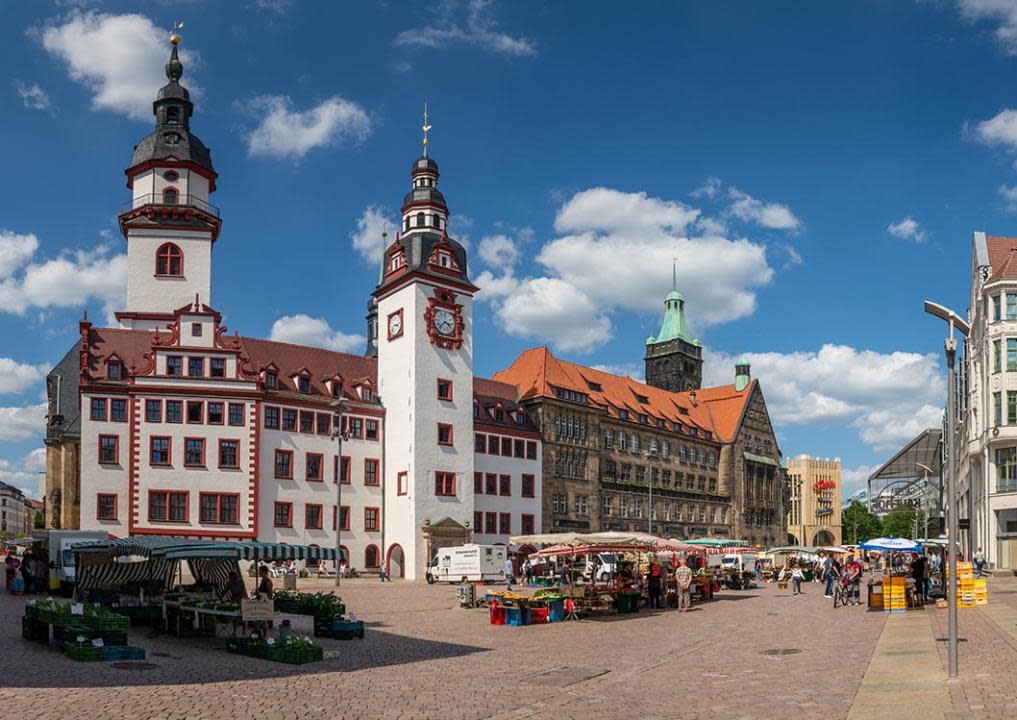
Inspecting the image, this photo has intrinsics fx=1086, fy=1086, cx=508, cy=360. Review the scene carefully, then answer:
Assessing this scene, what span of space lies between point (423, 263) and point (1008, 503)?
124 feet

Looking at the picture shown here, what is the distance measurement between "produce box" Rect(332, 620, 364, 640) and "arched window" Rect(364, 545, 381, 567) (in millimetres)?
42318

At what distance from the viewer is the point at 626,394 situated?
95188mm

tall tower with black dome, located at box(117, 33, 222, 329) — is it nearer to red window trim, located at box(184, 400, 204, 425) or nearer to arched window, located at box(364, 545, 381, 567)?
red window trim, located at box(184, 400, 204, 425)

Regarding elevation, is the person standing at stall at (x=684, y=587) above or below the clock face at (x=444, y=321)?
below

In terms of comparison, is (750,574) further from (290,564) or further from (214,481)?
(214,481)

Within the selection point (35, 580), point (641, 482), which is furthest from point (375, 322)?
point (35, 580)

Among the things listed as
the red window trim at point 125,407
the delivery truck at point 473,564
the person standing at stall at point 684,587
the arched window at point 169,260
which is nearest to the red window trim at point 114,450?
the red window trim at point 125,407

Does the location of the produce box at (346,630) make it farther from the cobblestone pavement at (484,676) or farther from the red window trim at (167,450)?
the red window trim at (167,450)

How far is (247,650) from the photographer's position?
22938mm

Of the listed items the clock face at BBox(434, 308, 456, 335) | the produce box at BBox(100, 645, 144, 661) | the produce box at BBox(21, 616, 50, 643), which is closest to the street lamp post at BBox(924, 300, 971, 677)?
the produce box at BBox(100, 645, 144, 661)

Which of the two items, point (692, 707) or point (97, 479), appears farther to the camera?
point (97, 479)

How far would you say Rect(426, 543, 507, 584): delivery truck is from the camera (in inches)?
2287

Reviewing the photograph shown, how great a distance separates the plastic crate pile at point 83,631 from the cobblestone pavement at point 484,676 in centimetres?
43

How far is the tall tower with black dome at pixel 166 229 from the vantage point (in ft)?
230
